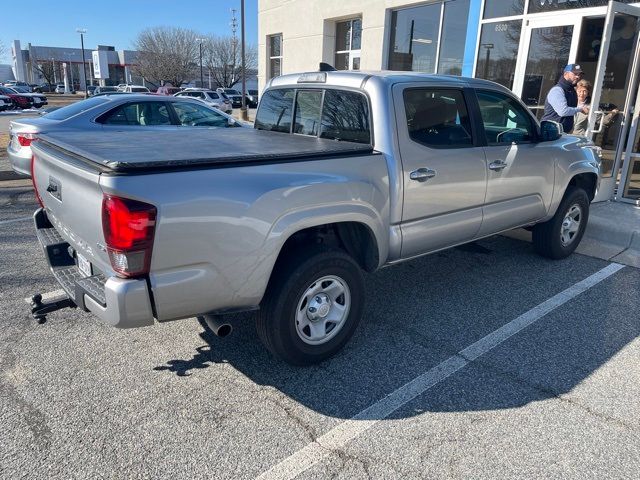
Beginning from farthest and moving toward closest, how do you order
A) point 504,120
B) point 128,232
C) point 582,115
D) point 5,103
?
point 5,103
point 582,115
point 504,120
point 128,232

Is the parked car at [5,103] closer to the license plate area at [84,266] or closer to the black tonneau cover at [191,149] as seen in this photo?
the black tonneau cover at [191,149]

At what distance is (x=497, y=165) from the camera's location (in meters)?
4.39

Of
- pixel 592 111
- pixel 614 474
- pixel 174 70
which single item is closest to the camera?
pixel 614 474

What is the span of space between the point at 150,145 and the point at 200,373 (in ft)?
5.07

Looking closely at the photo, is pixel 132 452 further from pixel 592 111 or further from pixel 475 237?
pixel 592 111

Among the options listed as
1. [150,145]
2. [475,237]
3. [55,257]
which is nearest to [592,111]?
[475,237]

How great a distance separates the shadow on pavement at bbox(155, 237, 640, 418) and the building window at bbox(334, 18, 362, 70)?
11444mm

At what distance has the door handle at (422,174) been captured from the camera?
12.0ft

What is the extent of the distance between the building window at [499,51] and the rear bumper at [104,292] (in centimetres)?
985

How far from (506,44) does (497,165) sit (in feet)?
24.9

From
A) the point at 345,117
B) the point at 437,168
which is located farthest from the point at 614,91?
the point at 345,117

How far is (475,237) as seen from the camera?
176 inches

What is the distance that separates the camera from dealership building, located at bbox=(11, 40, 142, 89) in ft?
283

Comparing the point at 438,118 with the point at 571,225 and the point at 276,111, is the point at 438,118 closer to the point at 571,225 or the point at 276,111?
the point at 276,111
